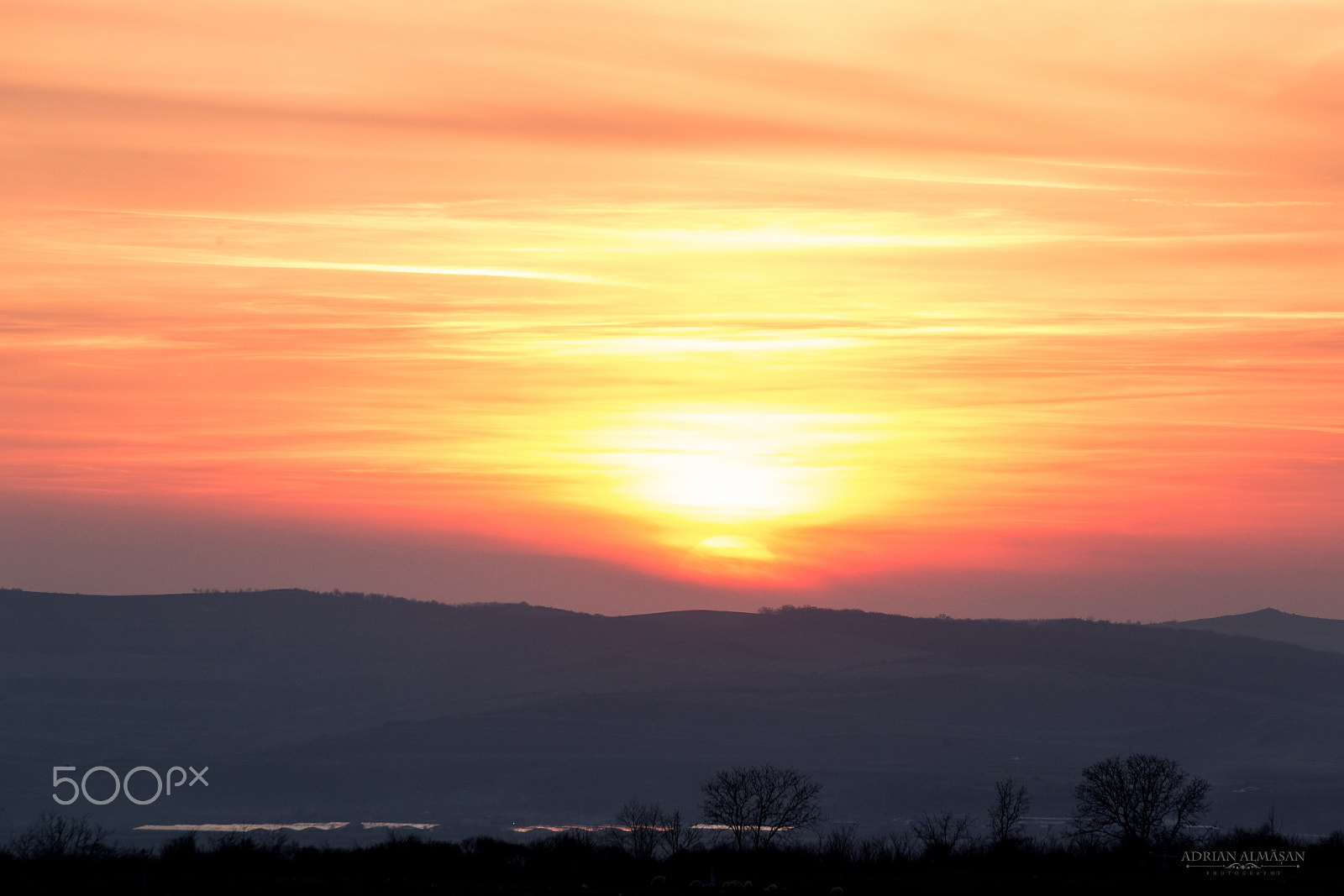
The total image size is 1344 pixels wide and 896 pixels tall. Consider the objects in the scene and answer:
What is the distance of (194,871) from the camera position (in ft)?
208

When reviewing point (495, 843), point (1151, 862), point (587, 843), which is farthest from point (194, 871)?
point (1151, 862)

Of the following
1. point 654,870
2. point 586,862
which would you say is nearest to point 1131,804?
point 654,870

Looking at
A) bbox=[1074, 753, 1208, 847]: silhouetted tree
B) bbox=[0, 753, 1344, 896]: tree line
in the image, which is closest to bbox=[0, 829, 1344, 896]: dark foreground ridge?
bbox=[0, 753, 1344, 896]: tree line

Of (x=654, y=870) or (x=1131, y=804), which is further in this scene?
(x=1131, y=804)

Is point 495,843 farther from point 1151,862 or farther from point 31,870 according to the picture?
point 1151,862

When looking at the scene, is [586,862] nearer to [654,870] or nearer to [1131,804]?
[654,870]

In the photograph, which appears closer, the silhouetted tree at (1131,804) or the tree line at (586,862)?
the tree line at (586,862)

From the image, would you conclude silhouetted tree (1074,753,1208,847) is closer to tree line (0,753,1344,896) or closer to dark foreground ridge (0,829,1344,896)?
tree line (0,753,1344,896)

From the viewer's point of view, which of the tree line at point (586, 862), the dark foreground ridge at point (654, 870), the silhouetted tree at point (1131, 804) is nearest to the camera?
the dark foreground ridge at point (654, 870)

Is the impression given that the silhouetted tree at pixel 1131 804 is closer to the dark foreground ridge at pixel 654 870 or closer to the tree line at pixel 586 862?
the tree line at pixel 586 862

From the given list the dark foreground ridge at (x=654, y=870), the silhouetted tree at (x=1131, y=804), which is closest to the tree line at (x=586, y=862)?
the dark foreground ridge at (x=654, y=870)

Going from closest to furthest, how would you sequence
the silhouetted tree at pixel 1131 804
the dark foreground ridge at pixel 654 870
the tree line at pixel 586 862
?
the dark foreground ridge at pixel 654 870
the tree line at pixel 586 862
the silhouetted tree at pixel 1131 804

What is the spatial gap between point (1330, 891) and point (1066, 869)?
665 inches

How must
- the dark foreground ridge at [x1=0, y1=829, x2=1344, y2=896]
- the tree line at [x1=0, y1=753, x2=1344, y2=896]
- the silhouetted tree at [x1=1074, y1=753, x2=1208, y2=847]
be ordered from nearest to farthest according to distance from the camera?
the dark foreground ridge at [x1=0, y1=829, x2=1344, y2=896] → the tree line at [x1=0, y1=753, x2=1344, y2=896] → the silhouetted tree at [x1=1074, y1=753, x2=1208, y2=847]
